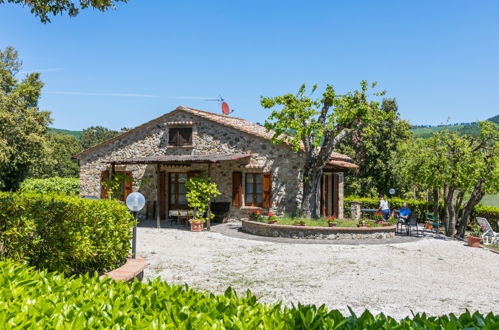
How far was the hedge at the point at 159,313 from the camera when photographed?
6.95 feet

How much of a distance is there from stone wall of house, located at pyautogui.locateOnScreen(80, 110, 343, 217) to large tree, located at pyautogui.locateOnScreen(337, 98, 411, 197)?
33.1 ft

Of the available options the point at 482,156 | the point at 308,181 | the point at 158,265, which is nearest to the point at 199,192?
the point at 308,181

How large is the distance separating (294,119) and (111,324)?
1232 cm

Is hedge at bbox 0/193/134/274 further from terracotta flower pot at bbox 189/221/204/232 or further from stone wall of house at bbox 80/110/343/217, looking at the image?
stone wall of house at bbox 80/110/343/217

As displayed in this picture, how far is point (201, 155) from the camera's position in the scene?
1678 cm

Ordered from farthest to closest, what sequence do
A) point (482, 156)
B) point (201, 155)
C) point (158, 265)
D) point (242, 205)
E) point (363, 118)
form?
point (201, 155) → point (242, 205) → point (363, 118) → point (482, 156) → point (158, 265)

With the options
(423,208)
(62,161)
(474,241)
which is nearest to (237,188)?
(474,241)

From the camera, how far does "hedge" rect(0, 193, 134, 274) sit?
15.8ft

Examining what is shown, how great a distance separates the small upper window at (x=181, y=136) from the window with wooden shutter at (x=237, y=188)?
3.09 m

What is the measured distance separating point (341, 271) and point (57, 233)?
5.65 metres

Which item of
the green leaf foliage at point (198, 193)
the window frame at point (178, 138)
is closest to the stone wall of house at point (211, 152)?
the window frame at point (178, 138)

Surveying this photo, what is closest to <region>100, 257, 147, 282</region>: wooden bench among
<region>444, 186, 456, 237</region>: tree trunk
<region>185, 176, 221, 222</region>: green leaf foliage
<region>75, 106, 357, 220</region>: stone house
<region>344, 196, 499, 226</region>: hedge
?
<region>185, 176, 221, 222</region>: green leaf foliage

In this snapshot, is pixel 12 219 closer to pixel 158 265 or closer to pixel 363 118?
→ pixel 158 265

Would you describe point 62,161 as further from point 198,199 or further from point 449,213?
point 449,213
